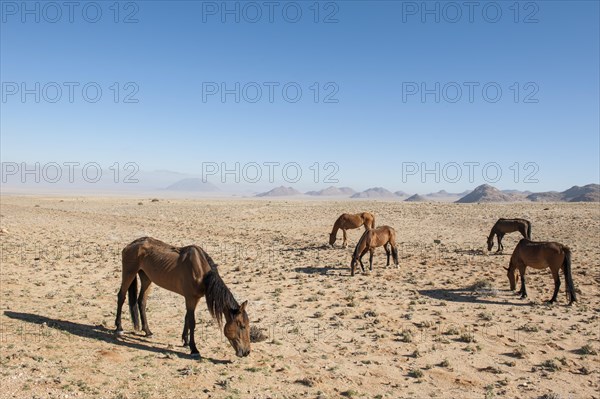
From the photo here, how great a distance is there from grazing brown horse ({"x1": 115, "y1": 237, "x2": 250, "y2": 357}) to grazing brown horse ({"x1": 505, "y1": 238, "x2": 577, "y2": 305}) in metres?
9.60

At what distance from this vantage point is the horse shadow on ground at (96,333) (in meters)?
8.14

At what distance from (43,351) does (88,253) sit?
1290cm

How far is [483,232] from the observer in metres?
29.3

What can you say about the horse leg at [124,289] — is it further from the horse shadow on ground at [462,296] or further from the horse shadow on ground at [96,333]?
the horse shadow on ground at [462,296]

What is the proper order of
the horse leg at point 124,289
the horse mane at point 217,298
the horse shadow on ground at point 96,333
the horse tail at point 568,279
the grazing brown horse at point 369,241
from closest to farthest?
the horse mane at point 217,298 → the horse shadow on ground at point 96,333 → the horse leg at point 124,289 → the horse tail at point 568,279 → the grazing brown horse at point 369,241

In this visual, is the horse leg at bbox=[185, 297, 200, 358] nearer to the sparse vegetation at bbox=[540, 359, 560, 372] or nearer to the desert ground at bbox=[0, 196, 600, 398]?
the desert ground at bbox=[0, 196, 600, 398]

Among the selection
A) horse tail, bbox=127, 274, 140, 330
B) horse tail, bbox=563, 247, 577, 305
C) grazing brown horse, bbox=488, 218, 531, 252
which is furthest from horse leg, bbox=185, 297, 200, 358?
grazing brown horse, bbox=488, 218, 531, 252

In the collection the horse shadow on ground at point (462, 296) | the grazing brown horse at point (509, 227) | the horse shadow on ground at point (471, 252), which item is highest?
the grazing brown horse at point (509, 227)

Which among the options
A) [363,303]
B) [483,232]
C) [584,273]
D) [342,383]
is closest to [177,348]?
[342,383]

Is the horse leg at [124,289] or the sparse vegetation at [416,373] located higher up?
the horse leg at [124,289]

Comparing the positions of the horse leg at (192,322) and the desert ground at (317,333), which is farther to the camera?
the horse leg at (192,322)

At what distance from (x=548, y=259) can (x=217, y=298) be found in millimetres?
10200

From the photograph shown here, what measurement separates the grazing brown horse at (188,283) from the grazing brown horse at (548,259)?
9605 mm

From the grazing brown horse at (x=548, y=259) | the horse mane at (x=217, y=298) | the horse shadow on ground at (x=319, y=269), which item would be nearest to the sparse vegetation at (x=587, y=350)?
the grazing brown horse at (x=548, y=259)
